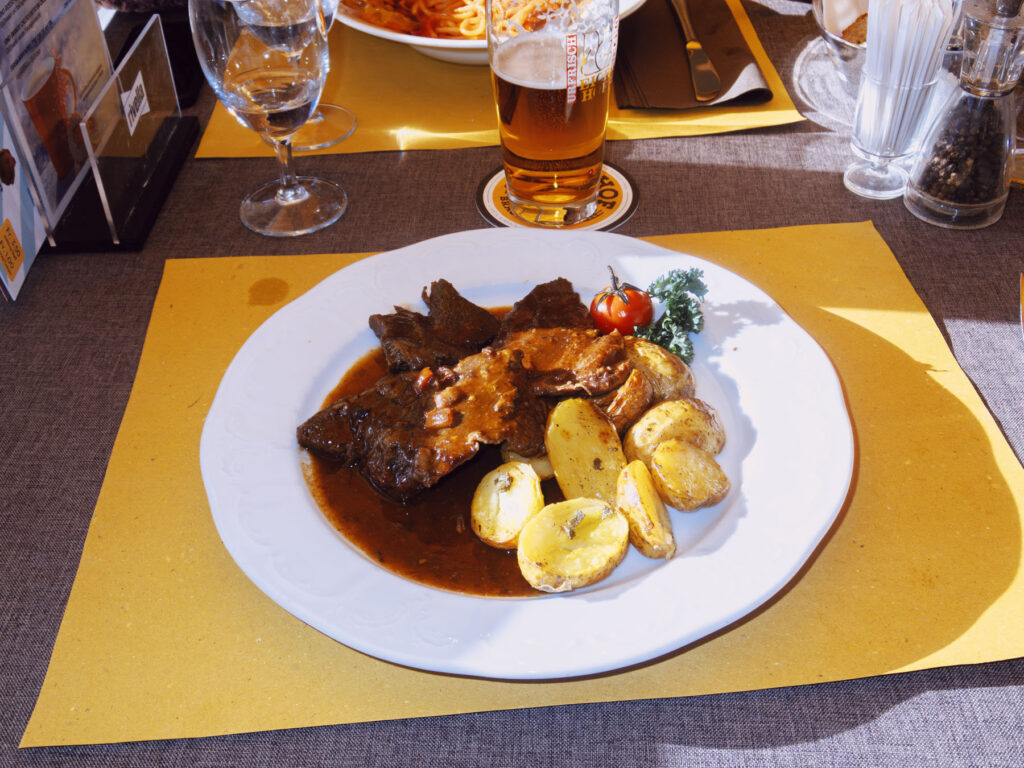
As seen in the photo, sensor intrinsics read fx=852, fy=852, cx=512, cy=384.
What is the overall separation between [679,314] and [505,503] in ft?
2.11

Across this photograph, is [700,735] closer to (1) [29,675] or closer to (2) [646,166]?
(1) [29,675]

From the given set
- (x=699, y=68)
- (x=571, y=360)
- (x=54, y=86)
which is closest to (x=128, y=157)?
(x=54, y=86)

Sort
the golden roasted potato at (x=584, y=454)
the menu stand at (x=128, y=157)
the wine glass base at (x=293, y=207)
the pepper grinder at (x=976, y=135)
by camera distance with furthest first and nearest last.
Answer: the wine glass base at (x=293, y=207) < the menu stand at (x=128, y=157) < the pepper grinder at (x=976, y=135) < the golden roasted potato at (x=584, y=454)

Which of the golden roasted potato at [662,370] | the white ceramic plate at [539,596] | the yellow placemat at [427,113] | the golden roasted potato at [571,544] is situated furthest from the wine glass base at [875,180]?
the golden roasted potato at [571,544]

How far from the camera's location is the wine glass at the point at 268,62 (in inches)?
85.4

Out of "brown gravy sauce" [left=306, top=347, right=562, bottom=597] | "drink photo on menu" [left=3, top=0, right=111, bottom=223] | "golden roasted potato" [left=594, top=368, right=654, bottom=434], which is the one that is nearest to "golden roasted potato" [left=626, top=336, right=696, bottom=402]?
"golden roasted potato" [left=594, top=368, right=654, bottom=434]

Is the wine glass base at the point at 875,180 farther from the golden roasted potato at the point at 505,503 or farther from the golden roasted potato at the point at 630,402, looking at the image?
the golden roasted potato at the point at 505,503

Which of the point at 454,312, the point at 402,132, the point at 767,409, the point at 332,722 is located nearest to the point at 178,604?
the point at 332,722

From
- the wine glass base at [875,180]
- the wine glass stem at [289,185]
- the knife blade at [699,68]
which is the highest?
the knife blade at [699,68]

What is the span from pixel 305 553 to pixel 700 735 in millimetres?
733

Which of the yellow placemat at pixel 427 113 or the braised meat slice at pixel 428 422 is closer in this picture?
the braised meat slice at pixel 428 422

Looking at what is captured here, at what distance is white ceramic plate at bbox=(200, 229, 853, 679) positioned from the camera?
136 cm

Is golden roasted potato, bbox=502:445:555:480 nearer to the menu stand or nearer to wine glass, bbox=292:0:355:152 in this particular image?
the menu stand

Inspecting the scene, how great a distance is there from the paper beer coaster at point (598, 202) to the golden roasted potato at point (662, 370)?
71cm
